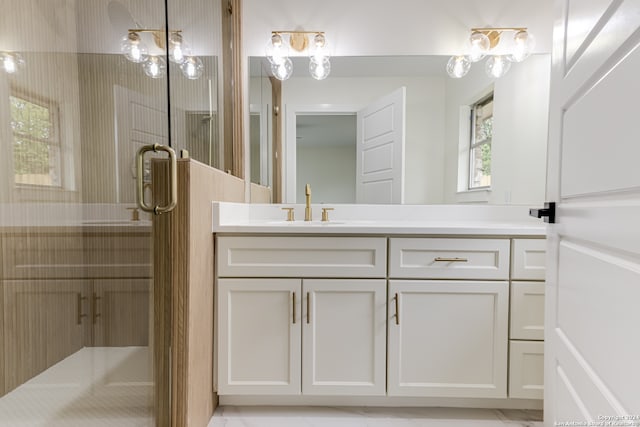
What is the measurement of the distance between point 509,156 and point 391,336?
4.28ft

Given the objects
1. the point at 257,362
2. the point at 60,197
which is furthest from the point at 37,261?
the point at 257,362

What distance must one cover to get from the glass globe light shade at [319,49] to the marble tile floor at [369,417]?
1925 millimetres

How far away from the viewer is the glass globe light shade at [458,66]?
180 cm

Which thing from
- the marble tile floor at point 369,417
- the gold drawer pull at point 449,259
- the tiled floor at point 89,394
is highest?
the gold drawer pull at point 449,259

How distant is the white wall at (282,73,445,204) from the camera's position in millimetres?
1821

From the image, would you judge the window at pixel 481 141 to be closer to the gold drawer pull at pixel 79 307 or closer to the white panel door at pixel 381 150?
the white panel door at pixel 381 150

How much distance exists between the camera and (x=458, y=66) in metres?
1.80

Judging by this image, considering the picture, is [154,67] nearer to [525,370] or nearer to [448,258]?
[448,258]

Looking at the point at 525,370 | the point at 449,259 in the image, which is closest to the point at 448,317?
the point at 449,259

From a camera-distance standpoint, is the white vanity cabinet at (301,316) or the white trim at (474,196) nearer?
the white vanity cabinet at (301,316)

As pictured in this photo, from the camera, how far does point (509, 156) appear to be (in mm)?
1787

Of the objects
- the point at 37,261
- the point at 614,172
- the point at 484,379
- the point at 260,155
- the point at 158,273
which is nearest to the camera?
the point at 614,172

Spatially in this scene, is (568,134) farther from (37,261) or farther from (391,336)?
(37,261)

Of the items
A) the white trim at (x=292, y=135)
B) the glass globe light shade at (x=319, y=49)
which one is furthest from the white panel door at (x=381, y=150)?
the glass globe light shade at (x=319, y=49)
